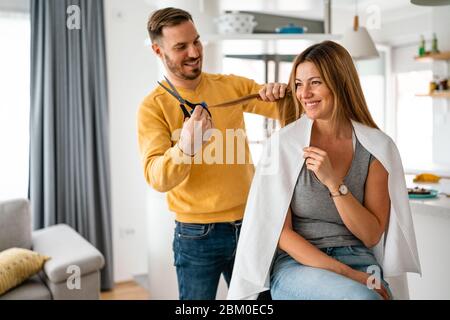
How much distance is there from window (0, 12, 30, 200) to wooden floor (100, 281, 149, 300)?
83cm

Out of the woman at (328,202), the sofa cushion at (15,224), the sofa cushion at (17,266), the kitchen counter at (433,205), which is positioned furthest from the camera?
the sofa cushion at (15,224)

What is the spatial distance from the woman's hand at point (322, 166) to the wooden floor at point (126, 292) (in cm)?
221

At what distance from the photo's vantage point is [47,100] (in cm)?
280

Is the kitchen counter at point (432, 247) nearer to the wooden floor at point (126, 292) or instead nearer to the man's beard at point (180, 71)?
the man's beard at point (180, 71)

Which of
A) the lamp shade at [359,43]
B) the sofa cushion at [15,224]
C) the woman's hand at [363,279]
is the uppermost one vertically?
the lamp shade at [359,43]

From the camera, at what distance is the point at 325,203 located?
0.99m

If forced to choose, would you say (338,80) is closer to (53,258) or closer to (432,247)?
(432,247)

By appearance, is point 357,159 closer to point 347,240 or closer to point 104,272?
point 347,240

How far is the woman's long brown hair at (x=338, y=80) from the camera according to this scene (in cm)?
97

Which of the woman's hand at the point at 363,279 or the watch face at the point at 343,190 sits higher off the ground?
the watch face at the point at 343,190

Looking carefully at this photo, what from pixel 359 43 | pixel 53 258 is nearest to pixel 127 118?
pixel 53 258

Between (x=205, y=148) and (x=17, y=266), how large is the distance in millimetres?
1325

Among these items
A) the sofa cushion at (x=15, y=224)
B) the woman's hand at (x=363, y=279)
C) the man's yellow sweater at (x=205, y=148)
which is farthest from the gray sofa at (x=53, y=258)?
the woman's hand at (x=363, y=279)

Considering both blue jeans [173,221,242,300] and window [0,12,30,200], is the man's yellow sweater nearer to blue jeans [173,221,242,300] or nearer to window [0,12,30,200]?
blue jeans [173,221,242,300]
